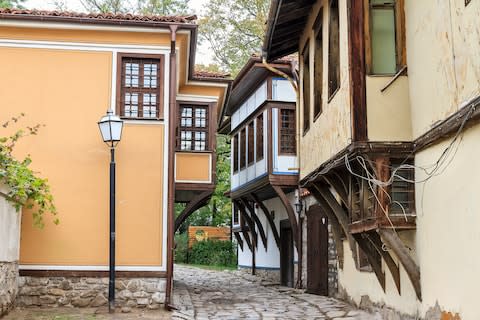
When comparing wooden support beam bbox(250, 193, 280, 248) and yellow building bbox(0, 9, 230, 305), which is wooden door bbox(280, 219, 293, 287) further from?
yellow building bbox(0, 9, 230, 305)

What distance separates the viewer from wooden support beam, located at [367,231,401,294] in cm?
785

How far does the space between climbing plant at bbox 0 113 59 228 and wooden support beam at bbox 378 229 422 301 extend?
5.37 m

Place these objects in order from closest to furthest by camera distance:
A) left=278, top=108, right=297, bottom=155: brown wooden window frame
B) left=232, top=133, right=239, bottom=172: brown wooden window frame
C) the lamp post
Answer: the lamp post, left=278, top=108, right=297, bottom=155: brown wooden window frame, left=232, top=133, right=239, bottom=172: brown wooden window frame

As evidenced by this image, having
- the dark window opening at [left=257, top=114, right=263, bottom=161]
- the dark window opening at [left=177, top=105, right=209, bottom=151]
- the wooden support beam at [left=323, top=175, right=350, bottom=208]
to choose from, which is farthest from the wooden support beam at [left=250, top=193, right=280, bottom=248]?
the wooden support beam at [left=323, top=175, right=350, bottom=208]

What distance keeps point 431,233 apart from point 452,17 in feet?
7.70

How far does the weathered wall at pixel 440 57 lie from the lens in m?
5.47

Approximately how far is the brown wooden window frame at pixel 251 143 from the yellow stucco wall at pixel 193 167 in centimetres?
399

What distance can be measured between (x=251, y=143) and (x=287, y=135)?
2381 millimetres

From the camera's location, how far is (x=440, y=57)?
6.28m

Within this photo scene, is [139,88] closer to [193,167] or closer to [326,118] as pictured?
[193,167]

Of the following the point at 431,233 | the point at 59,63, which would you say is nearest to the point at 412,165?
the point at 431,233

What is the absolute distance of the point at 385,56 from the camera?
A: 301 inches

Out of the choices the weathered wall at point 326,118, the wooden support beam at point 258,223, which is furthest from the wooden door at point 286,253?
the weathered wall at point 326,118

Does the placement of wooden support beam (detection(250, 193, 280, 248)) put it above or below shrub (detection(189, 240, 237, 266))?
above
